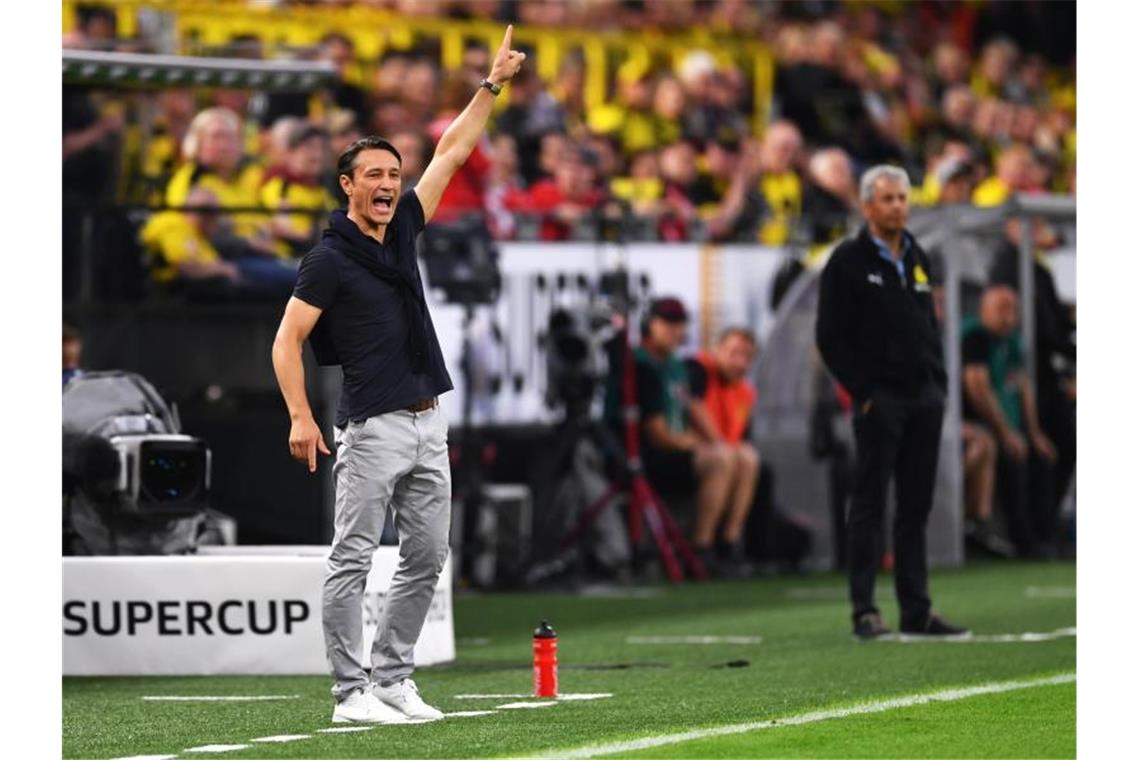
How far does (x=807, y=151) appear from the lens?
23.2m

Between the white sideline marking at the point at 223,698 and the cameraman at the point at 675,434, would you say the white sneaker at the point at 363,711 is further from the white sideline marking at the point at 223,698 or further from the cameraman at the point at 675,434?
the cameraman at the point at 675,434

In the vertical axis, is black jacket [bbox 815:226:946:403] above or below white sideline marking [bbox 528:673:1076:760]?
above

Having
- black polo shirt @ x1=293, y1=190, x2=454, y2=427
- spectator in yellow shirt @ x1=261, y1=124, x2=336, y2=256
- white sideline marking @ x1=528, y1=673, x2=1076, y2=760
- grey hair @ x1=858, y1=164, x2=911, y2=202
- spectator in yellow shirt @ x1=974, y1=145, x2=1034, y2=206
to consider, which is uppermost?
spectator in yellow shirt @ x1=974, y1=145, x2=1034, y2=206

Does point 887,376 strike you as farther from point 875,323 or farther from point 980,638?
point 980,638

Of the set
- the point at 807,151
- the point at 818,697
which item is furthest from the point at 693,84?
the point at 818,697

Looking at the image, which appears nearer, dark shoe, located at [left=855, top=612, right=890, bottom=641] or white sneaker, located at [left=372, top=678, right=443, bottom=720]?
white sneaker, located at [left=372, top=678, right=443, bottom=720]

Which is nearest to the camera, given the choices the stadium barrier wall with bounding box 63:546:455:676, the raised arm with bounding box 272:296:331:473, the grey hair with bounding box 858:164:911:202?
the raised arm with bounding box 272:296:331:473

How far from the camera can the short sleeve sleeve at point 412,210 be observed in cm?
859

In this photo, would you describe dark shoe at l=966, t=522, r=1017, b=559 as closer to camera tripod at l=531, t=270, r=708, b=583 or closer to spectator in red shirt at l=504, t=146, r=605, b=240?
camera tripod at l=531, t=270, r=708, b=583

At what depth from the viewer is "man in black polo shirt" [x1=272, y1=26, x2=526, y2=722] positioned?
8.32 m

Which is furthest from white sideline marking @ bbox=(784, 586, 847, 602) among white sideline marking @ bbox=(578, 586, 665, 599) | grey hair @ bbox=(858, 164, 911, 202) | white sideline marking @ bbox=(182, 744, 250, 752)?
white sideline marking @ bbox=(182, 744, 250, 752)

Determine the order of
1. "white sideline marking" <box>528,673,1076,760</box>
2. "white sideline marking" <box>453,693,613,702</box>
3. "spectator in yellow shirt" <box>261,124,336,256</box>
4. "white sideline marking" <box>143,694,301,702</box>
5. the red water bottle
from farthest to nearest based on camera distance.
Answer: "spectator in yellow shirt" <box>261,124,336,256</box>
"white sideline marking" <box>143,694,301,702</box>
"white sideline marking" <box>453,693,613,702</box>
the red water bottle
"white sideline marking" <box>528,673,1076,760</box>

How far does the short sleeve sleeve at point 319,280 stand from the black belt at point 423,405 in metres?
0.41
